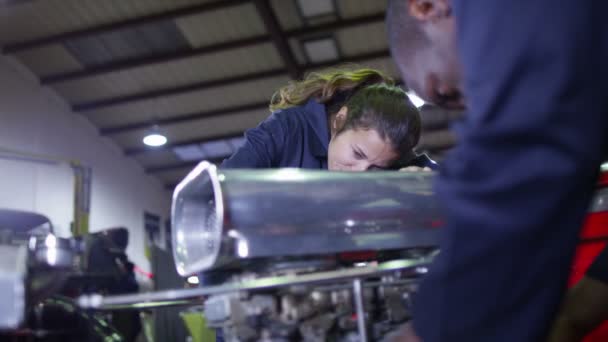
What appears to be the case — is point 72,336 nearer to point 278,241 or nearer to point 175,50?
point 278,241

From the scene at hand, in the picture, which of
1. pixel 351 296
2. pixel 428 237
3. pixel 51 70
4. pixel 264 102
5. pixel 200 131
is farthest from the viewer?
pixel 200 131

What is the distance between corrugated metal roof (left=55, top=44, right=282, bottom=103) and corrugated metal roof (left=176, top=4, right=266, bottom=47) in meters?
0.26

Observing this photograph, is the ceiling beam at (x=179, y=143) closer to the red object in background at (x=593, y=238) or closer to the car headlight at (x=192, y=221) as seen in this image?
the red object in background at (x=593, y=238)

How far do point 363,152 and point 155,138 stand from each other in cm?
830

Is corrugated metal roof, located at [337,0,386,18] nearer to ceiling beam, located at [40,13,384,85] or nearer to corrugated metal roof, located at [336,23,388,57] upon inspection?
ceiling beam, located at [40,13,384,85]

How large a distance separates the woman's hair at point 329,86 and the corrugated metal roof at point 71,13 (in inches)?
199

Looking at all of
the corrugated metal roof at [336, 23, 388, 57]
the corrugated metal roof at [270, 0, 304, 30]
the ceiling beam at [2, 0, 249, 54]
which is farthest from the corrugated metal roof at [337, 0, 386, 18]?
the ceiling beam at [2, 0, 249, 54]

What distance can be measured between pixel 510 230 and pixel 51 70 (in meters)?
8.43

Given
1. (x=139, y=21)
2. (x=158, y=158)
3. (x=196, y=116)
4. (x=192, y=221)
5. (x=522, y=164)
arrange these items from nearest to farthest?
(x=522, y=164)
(x=192, y=221)
(x=139, y=21)
(x=196, y=116)
(x=158, y=158)

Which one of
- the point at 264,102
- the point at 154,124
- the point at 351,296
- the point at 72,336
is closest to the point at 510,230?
the point at 351,296

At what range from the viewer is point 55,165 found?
839 centimetres

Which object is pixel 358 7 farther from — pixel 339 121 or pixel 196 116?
pixel 339 121

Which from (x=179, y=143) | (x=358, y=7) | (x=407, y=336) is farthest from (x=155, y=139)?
(x=407, y=336)

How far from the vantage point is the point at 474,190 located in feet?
2.03
